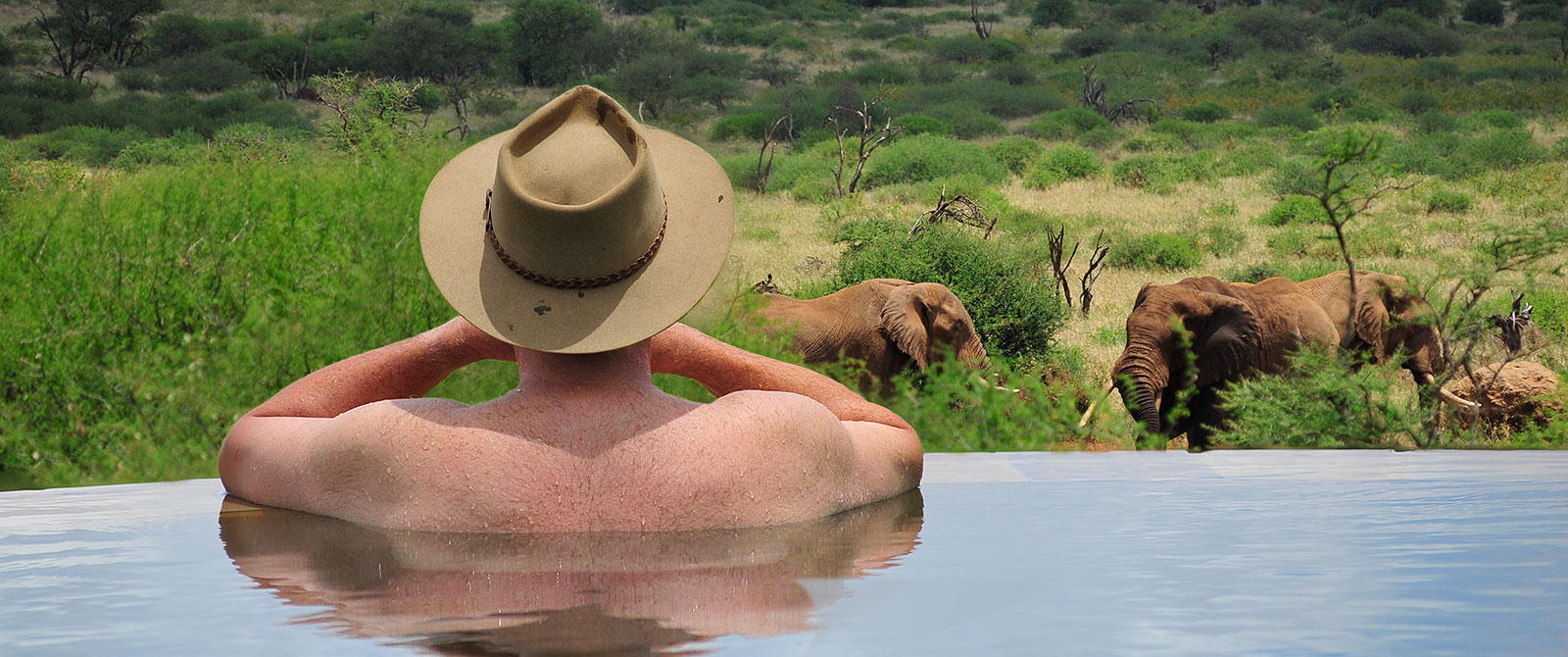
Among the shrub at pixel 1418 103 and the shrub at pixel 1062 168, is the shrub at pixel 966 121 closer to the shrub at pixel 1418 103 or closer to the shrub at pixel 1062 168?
the shrub at pixel 1062 168

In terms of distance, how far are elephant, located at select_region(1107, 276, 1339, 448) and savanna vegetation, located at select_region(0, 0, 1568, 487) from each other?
369mm

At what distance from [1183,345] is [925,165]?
61.1ft

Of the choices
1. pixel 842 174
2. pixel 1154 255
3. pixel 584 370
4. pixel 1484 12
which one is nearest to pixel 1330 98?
pixel 842 174

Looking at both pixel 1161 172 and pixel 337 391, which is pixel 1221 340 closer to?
pixel 337 391

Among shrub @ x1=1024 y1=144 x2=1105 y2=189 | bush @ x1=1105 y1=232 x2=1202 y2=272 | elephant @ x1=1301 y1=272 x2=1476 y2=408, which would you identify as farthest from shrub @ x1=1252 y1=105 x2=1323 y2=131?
elephant @ x1=1301 y1=272 x2=1476 y2=408

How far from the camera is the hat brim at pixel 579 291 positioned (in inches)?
105

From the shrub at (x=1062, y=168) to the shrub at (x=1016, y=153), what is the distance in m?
1.37

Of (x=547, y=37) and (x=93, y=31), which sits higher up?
(x=93, y=31)

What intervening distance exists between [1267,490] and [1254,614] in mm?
1421

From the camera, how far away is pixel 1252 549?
2.72 metres

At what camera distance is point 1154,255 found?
20.2m

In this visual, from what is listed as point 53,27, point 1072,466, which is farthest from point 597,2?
point 1072,466

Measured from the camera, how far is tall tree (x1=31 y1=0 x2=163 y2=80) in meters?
49.2

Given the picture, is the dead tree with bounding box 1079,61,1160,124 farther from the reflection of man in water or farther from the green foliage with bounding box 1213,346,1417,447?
the reflection of man in water
